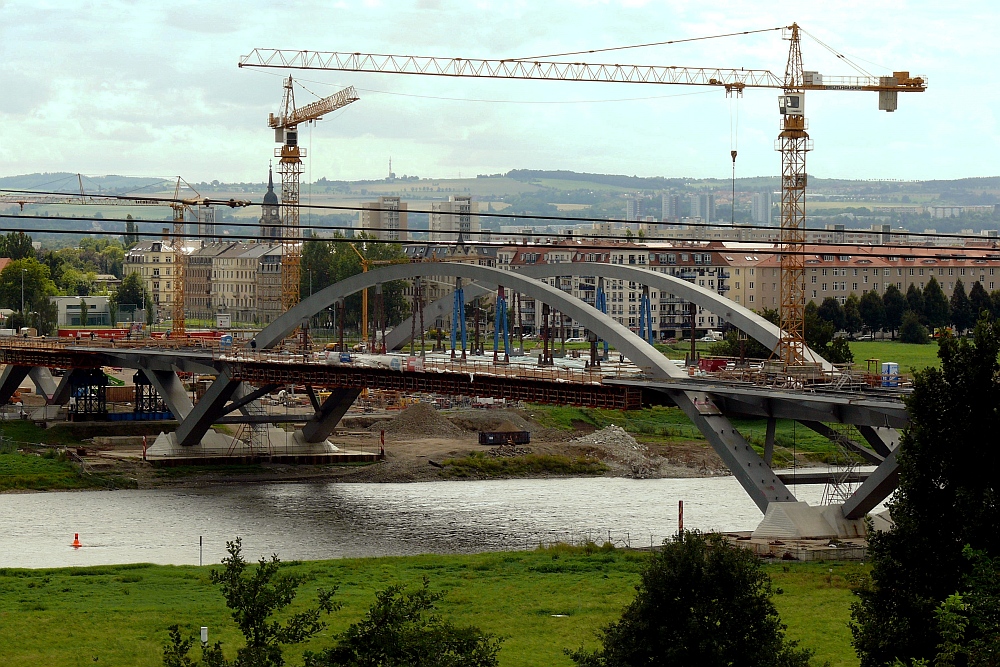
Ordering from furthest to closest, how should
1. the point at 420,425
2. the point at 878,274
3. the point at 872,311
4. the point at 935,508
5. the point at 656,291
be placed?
1. the point at 878,274
2. the point at 656,291
3. the point at 872,311
4. the point at 420,425
5. the point at 935,508

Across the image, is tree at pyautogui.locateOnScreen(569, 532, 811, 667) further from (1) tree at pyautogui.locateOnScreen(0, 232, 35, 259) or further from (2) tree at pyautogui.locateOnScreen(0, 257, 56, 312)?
(1) tree at pyautogui.locateOnScreen(0, 232, 35, 259)

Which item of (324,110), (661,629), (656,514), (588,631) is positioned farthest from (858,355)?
(661,629)

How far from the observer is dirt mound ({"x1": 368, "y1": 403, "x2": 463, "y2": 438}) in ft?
309

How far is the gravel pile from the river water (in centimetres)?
294

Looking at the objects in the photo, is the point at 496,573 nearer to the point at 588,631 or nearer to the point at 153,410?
the point at 588,631

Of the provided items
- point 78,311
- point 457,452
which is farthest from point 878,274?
point 457,452

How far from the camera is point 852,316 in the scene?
146 meters

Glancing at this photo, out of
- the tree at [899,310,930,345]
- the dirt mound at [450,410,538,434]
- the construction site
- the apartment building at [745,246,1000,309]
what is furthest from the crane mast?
the apartment building at [745,246,1000,309]

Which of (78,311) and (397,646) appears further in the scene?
(78,311)

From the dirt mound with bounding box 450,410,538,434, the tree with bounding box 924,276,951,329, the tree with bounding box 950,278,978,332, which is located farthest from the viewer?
the tree with bounding box 950,278,978,332

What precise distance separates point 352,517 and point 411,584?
19921mm

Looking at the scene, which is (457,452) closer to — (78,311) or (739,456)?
(739,456)

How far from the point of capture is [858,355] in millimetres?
126125

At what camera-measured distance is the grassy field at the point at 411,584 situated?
Result: 37000mm
